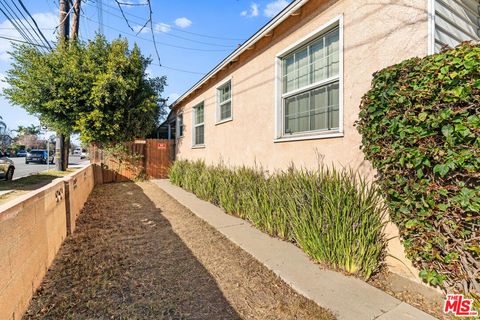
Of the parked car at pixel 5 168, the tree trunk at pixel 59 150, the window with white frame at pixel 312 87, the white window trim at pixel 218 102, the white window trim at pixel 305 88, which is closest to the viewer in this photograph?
the white window trim at pixel 305 88

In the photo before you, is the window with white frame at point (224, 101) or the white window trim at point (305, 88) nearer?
the white window trim at point (305, 88)

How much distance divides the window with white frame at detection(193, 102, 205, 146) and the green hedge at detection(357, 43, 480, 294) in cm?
796

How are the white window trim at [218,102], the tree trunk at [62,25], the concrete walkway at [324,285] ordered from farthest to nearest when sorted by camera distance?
the tree trunk at [62,25] → the white window trim at [218,102] → the concrete walkway at [324,285]

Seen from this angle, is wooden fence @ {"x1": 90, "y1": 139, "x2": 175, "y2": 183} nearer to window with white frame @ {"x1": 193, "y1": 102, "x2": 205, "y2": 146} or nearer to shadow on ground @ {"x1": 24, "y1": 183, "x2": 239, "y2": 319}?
window with white frame @ {"x1": 193, "y1": 102, "x2": 205, "y2": 146}

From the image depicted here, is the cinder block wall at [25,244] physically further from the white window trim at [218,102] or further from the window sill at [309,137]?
the white window trim at [218,102]

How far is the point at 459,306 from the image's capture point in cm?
224

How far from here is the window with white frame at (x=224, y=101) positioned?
25.5 feet

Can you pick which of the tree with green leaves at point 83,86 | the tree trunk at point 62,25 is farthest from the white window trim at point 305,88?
the tree trunk at point 62,25

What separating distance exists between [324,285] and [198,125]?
8.72 metres

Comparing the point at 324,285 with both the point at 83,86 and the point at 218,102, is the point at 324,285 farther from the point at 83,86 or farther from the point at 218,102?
the point at 83,86

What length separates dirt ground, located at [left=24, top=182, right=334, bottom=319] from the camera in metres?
2.39

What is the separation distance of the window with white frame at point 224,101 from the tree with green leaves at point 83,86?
14.3ft

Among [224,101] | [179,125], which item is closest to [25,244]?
[224,101]

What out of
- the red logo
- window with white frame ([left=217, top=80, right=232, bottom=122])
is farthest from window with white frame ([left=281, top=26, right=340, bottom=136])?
window with white frame ([left=217, top=80, right=232, bottom=122])
